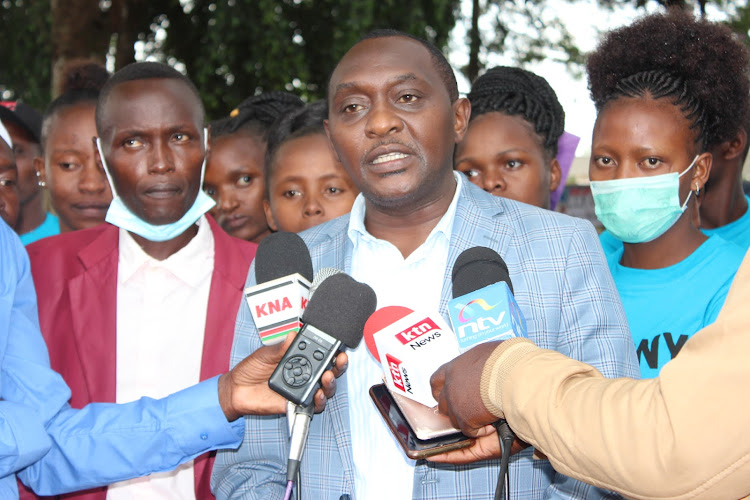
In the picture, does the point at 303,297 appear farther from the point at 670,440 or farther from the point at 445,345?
the point at 670,440

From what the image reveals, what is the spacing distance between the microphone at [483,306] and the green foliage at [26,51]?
1026 centimetres

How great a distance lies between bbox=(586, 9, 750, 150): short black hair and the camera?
3.30 m

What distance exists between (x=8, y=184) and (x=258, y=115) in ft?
6.19

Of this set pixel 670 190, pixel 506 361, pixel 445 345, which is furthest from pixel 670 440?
pixel 670 190

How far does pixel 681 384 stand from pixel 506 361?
0.43 metres

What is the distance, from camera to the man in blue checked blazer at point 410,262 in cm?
223

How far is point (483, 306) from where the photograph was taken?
6.04 ft

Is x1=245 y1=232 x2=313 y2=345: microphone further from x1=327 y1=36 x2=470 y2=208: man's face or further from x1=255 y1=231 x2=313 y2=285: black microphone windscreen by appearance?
x1=327 y1=36 x2=470 y2=208: man's face

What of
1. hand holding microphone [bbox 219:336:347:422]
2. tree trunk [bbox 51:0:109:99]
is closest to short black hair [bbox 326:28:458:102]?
hand holding microphone [bbox 219:336:347:422]

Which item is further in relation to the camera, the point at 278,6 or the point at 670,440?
the point at 278,6

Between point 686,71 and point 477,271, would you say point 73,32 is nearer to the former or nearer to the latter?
point 686,71

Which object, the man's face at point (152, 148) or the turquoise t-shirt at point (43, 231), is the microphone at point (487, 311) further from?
the turquoise t-shirt at point (43, 231)

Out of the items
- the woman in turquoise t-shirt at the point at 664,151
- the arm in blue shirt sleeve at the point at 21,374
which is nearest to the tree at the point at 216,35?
the woman in turquoise t-shirt at the point at 664,151

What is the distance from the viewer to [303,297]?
7.05 feet
